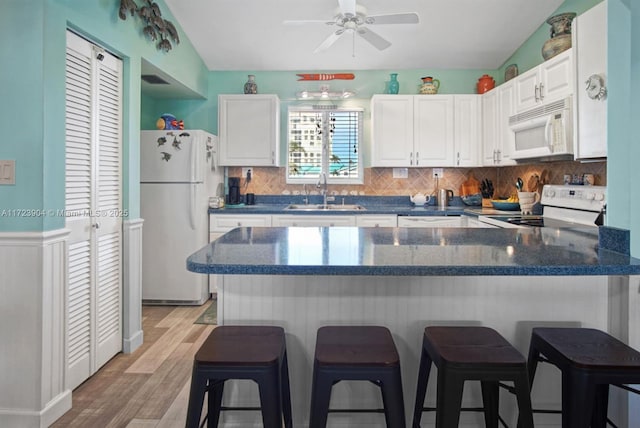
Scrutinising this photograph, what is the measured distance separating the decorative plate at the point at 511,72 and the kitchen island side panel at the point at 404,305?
315cm

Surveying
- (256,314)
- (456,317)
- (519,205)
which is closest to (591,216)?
(519,205)

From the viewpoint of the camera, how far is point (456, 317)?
175 centimetres

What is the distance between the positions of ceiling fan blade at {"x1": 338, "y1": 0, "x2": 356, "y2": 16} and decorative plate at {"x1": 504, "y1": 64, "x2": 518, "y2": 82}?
7.18 feet

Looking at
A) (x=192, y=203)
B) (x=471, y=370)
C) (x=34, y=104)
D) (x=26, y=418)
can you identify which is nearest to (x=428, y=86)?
(x=192, y=203)

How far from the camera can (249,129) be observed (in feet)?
14.9

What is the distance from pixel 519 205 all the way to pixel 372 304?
2.77 m

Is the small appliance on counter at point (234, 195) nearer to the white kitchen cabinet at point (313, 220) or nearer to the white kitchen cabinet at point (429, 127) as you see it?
the white kitchen cabinet at point (313, 220)

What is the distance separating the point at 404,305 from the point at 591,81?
1.81m

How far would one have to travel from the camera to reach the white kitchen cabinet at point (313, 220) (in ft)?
13.8

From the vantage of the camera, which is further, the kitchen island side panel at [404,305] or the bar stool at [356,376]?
the kitchen island side panel at [404,305]

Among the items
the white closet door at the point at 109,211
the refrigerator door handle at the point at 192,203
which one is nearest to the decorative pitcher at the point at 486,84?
the refrigerator door handle at the point at 192,203

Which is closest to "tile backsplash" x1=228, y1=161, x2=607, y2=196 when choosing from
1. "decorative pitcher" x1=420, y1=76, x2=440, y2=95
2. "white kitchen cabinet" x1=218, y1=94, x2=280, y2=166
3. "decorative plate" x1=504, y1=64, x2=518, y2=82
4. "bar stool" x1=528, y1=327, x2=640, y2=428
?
"white kitchen cabinet" x1=218, y1=94, x2=280, y2=166

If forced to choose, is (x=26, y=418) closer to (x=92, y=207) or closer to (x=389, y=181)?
(x=92, y=207)

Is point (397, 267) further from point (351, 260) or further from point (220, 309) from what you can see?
point (220, 309)
